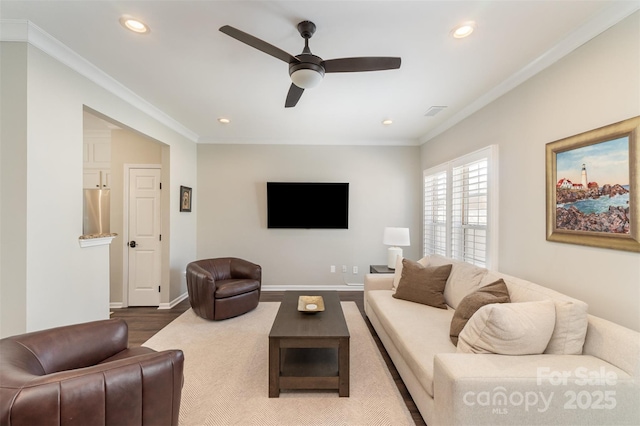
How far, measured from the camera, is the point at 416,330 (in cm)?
210

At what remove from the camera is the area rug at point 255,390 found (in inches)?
69.4

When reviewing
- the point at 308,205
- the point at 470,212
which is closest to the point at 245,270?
the point at 308,205

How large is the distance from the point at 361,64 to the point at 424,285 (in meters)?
2.23

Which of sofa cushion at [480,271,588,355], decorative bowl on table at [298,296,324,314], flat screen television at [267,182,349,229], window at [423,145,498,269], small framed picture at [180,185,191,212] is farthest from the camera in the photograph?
flat screen television at [267,182,349,229]

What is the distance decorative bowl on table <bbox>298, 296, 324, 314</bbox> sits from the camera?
239 cm

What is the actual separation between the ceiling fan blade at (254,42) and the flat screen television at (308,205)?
288cm

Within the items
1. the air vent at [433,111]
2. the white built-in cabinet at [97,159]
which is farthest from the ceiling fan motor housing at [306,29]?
the white built-in cabinet at [97,159]

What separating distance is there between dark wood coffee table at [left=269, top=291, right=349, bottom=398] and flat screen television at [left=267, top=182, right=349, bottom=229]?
2375 mm

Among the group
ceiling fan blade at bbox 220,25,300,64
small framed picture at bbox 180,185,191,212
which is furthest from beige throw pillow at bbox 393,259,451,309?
small framed picture at bbox 180,185,191,212

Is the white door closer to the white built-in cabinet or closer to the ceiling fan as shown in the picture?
the white built-in cabinet

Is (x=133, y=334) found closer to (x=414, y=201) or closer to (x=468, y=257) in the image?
(x=468, y=257)

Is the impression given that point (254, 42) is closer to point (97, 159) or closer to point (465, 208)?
point (465, 208)

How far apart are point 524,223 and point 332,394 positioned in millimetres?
2312

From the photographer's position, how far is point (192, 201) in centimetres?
451
